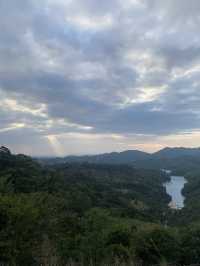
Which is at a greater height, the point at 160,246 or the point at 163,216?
the point at 160,246

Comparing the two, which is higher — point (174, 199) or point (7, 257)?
point (7, 257)

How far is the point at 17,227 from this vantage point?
24.3ft

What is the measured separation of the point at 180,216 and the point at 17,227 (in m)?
68.6

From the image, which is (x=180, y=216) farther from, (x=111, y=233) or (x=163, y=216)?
(x=111, y=233)

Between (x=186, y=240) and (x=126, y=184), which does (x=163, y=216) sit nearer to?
(x=126, y=184)

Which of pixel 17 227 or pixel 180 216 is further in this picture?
pixel 180 216

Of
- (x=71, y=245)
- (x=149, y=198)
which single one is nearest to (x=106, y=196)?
(x=149, y=198)

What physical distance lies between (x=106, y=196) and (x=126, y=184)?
43362 mm

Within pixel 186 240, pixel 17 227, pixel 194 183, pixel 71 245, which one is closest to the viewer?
pixel 17 227

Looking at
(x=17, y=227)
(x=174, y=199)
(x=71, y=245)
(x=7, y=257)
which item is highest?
(x=17, y=227)

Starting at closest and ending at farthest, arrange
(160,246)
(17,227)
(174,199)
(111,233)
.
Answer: (17,227) < (111,233) < (160,246) < (174,199)

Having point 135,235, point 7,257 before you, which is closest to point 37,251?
point 7,257

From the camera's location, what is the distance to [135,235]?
66.9ft

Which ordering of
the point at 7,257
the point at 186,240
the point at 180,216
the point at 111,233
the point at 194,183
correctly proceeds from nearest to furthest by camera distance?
the point at 7,257 < the point at 111,233 < the point at 186,240 < the point at 180,216 < the point at 194,183
